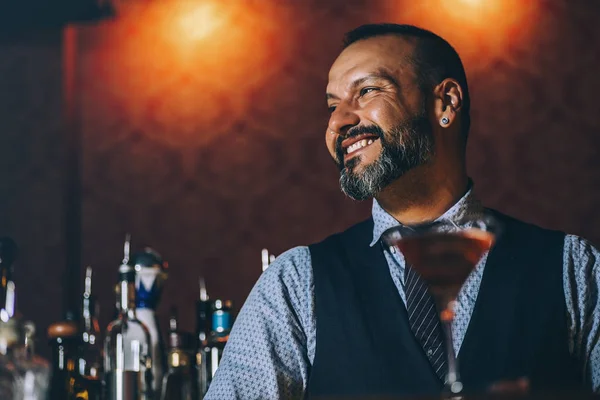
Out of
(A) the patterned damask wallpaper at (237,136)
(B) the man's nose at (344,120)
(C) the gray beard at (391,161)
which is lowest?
(C) the gray beard at (391,161)

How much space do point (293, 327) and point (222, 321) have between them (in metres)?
0.45

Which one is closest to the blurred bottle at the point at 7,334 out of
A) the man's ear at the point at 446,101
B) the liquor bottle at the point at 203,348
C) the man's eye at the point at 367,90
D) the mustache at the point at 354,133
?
the liquor bottle at the point at 203,348

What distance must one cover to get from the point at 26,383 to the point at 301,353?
572 mm

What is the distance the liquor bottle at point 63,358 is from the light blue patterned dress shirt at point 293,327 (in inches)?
16.6

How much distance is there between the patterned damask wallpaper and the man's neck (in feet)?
4.01

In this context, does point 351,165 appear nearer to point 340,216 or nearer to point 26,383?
point 26,383

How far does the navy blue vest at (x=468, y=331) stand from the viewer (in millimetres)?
1793

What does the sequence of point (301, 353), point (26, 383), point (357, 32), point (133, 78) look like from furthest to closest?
point (133, 78)
point (357, 32)
point (301, 353)
point (26, 383)

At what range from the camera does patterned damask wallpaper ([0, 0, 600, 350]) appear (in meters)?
3.32

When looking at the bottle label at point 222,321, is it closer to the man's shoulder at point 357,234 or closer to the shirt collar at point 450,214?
the man's shoulder at point 357,234

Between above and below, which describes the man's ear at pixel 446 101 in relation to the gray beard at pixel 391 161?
above

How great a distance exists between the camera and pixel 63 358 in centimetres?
209

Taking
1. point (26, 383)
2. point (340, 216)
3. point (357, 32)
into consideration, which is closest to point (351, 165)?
point (357, 32)

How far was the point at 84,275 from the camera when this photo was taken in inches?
134
